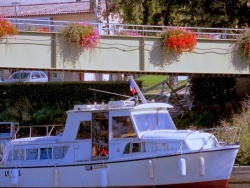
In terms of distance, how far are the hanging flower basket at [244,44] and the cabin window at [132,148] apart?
380 inches

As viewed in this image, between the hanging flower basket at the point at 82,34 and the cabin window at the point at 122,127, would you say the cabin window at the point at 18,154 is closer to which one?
the cabin window at the point at 122,127

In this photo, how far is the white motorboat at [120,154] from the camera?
2200 centimetres

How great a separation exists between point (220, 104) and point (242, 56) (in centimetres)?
475

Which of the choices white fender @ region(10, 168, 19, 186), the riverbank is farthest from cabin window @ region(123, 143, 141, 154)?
the riverbank

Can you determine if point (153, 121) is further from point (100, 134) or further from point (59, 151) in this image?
point (59, 151)

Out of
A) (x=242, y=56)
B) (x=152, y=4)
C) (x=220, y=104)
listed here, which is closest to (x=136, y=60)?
(x=242, y=56)

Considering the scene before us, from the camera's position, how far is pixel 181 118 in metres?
34.1

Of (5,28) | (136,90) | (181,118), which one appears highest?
(5,28)

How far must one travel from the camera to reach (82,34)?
28250mm

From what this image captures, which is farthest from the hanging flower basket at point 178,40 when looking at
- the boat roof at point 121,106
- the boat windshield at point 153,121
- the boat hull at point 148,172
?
the boat hull at point 148,172

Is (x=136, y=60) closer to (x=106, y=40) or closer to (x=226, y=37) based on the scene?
(x=106, y=40)

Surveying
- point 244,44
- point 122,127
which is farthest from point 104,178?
point 244,44

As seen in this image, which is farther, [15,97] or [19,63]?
[15,97]

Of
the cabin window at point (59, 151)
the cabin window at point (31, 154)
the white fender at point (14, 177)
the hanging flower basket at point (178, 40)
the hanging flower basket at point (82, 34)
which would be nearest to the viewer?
the cabin window at point (59, 151)
